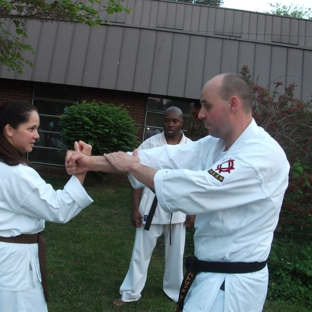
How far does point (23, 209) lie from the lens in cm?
245

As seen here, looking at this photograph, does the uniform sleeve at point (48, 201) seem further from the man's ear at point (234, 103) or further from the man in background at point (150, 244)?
the man in background at point (150, 244)

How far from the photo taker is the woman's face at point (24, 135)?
262cm

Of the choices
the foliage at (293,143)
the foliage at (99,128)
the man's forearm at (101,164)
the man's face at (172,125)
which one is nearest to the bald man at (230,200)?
the man's forearm at (101,164)

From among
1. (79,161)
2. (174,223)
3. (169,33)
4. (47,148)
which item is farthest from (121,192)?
(79,161)

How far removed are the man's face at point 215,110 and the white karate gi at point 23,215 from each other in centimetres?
93

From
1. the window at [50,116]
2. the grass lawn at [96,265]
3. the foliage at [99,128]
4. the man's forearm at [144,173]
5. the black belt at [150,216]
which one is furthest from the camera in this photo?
the window at [50,116]

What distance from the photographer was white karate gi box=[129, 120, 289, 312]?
80.6 inches

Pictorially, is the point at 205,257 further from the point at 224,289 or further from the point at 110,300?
the point at 110,300

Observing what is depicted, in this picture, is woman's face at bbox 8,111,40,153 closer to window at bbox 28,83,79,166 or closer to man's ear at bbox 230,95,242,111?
man's ear at bbox 230,95,242,111

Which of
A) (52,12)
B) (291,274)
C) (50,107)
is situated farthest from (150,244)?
(50,107)

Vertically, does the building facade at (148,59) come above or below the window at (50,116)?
above

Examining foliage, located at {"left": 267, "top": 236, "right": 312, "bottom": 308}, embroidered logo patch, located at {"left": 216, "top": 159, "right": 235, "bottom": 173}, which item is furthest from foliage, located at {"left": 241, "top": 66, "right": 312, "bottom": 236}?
embroidered logo patch, located at {"left": 216, "top": 159, "right": 235, "bottom": 173}

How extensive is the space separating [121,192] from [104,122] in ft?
6.02

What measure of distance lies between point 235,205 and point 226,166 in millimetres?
203
